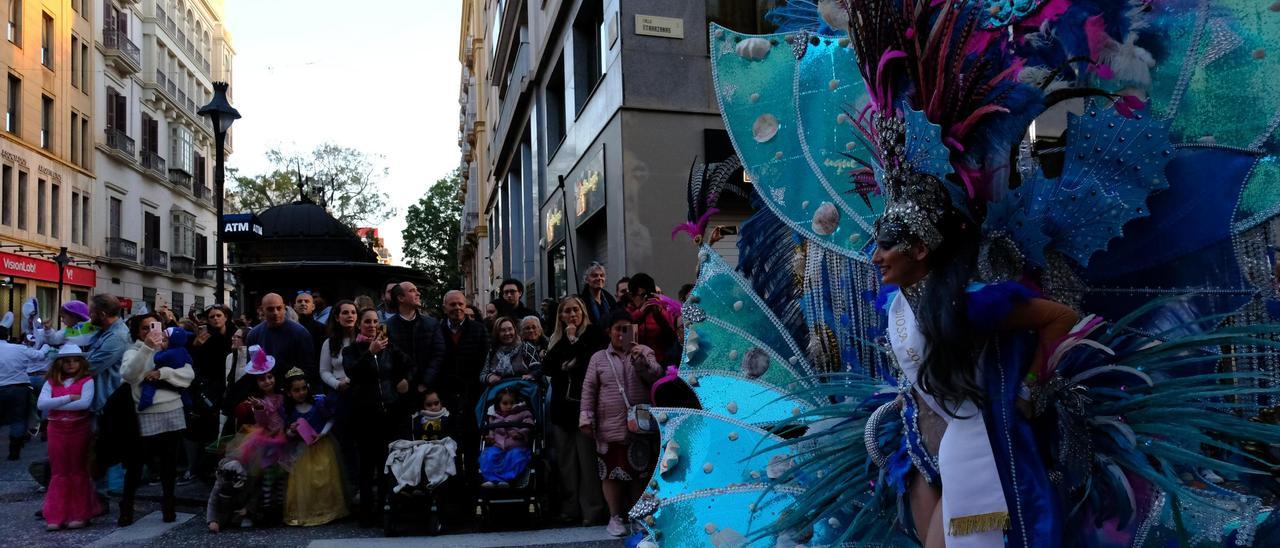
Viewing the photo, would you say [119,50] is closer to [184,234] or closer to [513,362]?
[184,234]

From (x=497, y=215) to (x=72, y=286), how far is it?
14.4 meters

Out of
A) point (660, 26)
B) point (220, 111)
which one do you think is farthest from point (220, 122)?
point (660, 26)

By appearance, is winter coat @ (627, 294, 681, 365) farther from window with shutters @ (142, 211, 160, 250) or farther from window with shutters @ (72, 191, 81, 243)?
window with shutters @ (142, 211, 160, 250)

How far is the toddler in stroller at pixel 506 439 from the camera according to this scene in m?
6.47

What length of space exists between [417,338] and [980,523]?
532cm

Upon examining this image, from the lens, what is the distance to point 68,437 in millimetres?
6504

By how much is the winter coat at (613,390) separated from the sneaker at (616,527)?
0.46 metres

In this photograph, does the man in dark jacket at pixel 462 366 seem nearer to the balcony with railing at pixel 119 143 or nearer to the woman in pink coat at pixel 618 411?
the woman in pink coat at pixel 618 411

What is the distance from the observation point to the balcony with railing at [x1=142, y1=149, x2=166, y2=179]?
3716 centimetres

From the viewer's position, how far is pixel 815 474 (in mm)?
3006

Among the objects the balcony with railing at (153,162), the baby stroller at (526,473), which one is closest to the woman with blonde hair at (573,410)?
the baby stroller at (526,473)

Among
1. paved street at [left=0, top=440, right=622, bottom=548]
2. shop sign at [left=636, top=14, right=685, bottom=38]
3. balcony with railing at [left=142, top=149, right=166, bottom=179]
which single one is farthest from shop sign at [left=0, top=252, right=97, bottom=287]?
paved street at [left=0, top=440, right=622, bottom=548]

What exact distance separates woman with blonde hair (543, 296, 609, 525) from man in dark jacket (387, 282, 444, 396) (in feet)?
2.92

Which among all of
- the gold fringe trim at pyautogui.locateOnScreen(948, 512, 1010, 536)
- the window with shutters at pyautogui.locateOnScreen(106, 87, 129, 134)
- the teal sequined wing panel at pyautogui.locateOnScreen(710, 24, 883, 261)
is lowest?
the gold fringe trim at pyautogui.locateOnScreen(948, 512, 1010, 536)
